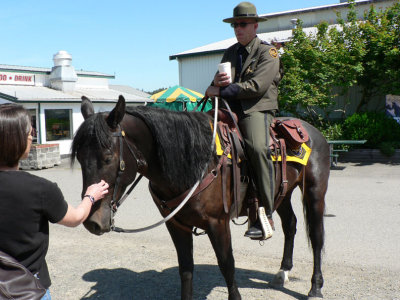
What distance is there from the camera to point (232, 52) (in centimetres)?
376

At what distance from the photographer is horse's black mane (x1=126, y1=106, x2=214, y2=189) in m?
2.85

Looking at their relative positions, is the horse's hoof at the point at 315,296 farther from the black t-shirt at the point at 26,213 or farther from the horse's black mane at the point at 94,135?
the black t-shirt at the point at 26,213

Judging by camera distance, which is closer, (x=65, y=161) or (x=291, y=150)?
(x=291, y=150)

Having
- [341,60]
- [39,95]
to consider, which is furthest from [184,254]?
[39,95]

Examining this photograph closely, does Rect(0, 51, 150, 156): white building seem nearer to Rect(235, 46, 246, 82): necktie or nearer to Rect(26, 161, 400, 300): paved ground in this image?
Rect(26, 161, 400, 300): paved ground

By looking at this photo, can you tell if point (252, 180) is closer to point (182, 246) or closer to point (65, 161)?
point (182, 246)

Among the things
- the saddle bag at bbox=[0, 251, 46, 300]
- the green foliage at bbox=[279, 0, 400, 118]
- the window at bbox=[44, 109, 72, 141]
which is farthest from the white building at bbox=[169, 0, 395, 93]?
the saddle bag at bbox=[0, 251, 46, 300]

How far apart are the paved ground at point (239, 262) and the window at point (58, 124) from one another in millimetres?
12288

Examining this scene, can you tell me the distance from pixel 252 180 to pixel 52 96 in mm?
16860

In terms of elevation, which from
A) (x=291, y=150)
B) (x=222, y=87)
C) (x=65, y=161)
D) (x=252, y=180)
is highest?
(x=222, y=87)

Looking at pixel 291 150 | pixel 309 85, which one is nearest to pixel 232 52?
pixel 291 150

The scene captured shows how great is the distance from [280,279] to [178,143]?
7.06ft

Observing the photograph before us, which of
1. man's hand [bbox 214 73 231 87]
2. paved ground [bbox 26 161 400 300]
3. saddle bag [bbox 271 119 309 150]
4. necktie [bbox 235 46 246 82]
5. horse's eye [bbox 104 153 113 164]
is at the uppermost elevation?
necktie [bbox 235 46 246 82]

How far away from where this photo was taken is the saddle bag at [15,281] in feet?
5.89
